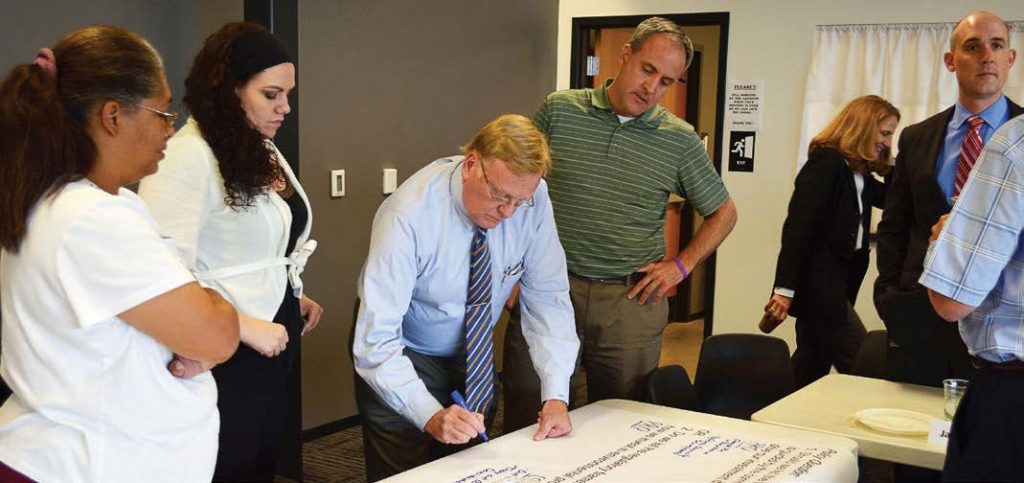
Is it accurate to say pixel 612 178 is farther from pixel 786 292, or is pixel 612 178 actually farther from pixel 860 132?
pixel 860 132

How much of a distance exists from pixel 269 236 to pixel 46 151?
929 mm

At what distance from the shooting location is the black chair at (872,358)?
3486 millimetres

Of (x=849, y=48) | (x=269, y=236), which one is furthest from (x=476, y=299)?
(x=849, y=48)

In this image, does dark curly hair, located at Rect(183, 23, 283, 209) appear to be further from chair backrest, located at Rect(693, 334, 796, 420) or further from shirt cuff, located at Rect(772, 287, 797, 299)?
shirt cuff, located at Rect(772, 287, 797, 299)

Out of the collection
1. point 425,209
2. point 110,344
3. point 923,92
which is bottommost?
point 110,344

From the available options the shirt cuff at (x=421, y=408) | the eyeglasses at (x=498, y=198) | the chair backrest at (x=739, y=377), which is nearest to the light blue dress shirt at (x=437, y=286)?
the shirt cuff at (x=421, y=408)

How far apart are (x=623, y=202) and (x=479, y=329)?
Result: 750 millimetres

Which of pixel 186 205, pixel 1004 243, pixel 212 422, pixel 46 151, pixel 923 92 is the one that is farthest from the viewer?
pixel 923 92

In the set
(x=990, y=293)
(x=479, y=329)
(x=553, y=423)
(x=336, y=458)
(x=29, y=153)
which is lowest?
(x=336, y=458)

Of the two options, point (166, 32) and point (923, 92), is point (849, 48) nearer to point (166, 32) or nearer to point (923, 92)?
point (923, 92)

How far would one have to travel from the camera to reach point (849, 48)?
549 cm

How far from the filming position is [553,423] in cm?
229

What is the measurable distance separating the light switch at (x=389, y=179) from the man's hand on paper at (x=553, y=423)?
2.34 metres

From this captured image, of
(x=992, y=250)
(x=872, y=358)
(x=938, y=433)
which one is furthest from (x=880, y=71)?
(x=992, y=250)
